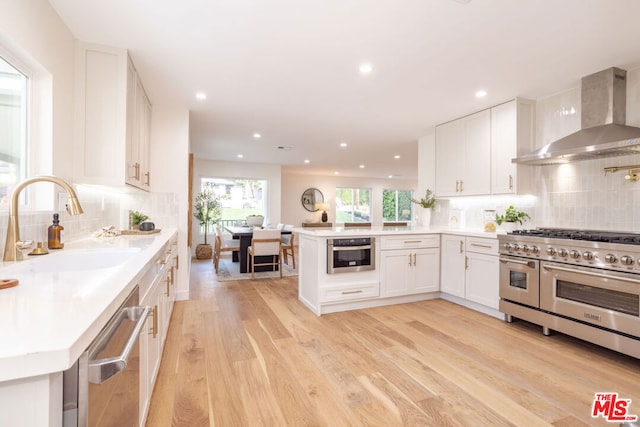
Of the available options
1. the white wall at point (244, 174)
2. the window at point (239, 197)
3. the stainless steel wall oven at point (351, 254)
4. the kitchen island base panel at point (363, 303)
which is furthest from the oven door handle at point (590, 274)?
the window at point (239, 197)

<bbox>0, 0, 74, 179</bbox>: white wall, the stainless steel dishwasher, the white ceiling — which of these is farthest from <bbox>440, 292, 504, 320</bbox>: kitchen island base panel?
<bbox>0, 0, 74, 179</bbox>: white wall

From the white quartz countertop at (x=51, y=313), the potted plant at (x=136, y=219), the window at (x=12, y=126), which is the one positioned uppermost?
the window at (x=12, y=126)

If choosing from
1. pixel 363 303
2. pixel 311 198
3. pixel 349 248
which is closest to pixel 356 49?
pixel 349 248

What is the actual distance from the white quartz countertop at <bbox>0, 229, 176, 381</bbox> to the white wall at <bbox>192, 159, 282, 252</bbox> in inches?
254

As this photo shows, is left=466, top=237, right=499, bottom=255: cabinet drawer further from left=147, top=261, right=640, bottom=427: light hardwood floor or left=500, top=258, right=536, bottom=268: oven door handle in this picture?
left=147, top=261, right=640, bottom=427: light hardwood floor

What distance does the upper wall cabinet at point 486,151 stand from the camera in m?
3.42

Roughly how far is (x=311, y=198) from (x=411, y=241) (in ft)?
21.4

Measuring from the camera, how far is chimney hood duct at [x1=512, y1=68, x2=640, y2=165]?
255cm

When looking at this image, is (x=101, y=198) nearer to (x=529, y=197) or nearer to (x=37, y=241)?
(x=37, y=241)

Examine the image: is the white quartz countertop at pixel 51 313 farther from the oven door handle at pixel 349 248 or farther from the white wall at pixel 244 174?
the white wall at pixel 244 174

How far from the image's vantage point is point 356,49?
95.3 inches

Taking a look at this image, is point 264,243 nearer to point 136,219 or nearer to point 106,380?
point 136,219

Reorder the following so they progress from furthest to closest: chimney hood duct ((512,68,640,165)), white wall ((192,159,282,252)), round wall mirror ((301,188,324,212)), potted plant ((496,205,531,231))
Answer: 1. round wall mirror ((301,188,324,212))
2. white wall ((192,159,282,252))
3. potted plant ((496,205,531,231))
4. chimney hood duct ((512,68,640,165))

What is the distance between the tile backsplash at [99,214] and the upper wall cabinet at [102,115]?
0.24 m
